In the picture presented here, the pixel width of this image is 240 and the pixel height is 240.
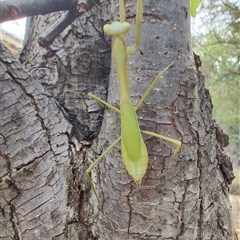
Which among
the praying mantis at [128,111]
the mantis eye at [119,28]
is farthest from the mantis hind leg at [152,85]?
the mantis eye at [119,28]

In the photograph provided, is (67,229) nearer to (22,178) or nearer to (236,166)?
(22,178)

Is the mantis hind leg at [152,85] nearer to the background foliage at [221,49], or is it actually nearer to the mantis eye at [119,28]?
the mantis eye at [119,28]

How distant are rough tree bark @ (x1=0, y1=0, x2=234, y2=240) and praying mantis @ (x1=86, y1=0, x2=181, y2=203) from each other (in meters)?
0.03

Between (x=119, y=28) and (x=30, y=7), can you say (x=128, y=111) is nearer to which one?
(x=119, y=28)

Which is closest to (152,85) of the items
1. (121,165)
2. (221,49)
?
(121,165)

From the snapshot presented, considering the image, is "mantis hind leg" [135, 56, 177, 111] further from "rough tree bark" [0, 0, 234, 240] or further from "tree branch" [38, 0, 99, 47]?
"tree branch" [38, 0, 99, 47]

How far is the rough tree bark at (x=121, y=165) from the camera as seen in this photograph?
0.70m

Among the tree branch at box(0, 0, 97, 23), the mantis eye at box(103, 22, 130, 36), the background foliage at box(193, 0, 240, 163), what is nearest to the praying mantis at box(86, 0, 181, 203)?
the mantis eye at box(103, 22, 130, 36)

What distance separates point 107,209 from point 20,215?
184mm

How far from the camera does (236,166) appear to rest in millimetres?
6062

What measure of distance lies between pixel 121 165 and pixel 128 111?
0.40 feet

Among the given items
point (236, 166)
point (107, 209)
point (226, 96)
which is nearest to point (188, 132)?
point (107, 209)

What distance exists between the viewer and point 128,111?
2.19 ft

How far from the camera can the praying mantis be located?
2.12 feet
